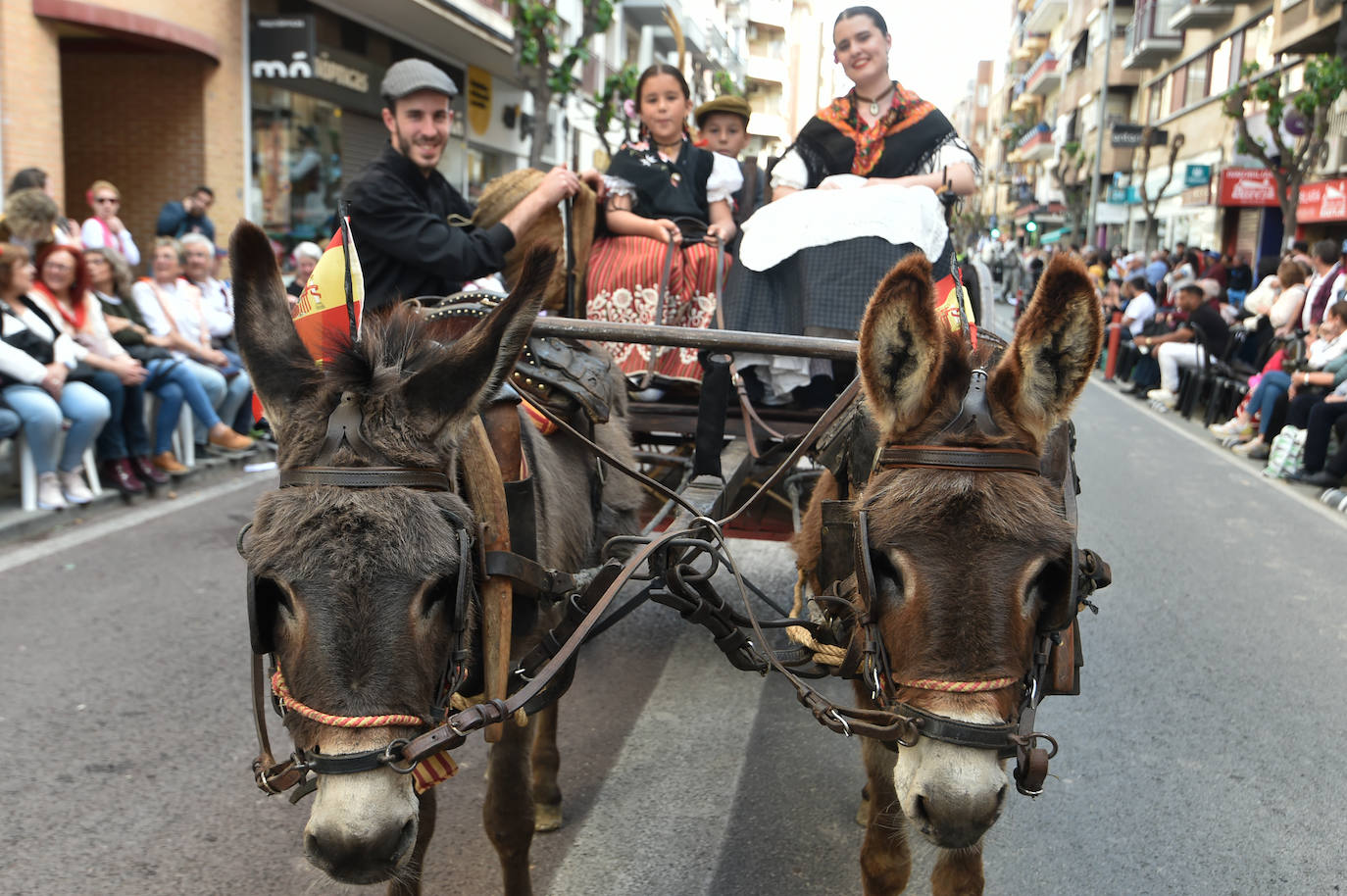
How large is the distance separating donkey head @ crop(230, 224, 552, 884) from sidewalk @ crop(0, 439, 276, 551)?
5531mm

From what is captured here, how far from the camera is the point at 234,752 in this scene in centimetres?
409

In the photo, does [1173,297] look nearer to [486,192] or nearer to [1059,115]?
[486,192]

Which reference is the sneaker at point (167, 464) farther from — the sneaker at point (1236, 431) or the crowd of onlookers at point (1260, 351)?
the sneaker at point (1236, 431)

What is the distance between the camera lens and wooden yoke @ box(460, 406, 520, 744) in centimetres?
234

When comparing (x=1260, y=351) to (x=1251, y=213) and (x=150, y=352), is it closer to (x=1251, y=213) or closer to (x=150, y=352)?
(x=150, y=352)

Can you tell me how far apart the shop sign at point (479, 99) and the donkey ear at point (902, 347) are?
23754mm

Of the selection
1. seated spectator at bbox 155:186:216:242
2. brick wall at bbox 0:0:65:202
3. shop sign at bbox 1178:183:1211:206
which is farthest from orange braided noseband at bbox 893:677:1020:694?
shop sign at bbox 1178:183:1211:206

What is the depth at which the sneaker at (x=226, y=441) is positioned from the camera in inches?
379

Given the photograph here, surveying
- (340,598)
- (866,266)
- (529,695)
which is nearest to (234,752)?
(529,695)

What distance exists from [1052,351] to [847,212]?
1735 millimetres

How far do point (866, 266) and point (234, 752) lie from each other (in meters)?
3.07

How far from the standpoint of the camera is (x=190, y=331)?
9320mm

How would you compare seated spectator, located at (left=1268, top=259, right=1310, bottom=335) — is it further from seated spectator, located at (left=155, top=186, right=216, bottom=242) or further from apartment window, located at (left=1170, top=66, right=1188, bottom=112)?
apartment window, located at (left=1170, top=66, right=1188, bottom=112)

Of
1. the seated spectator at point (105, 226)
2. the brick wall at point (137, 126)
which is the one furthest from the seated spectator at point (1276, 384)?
the brick wall at point (137, 126)
